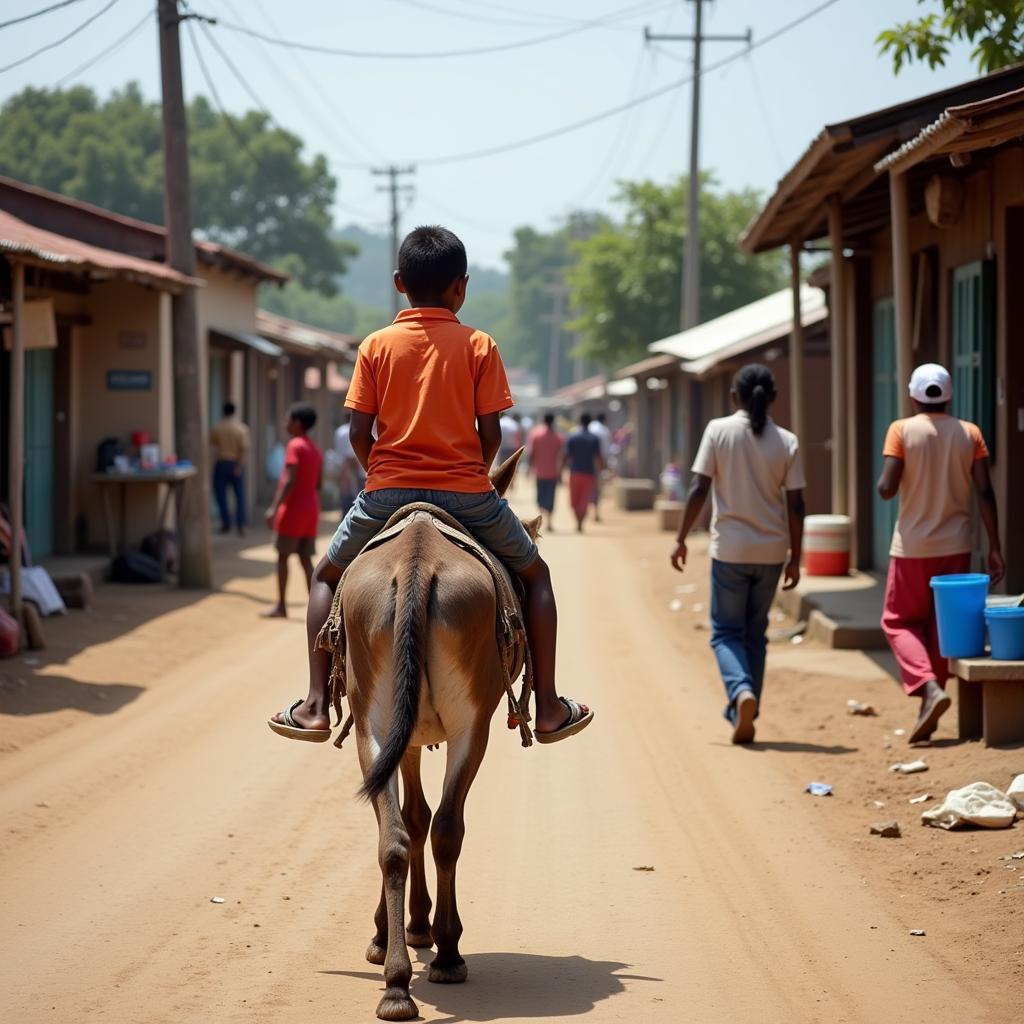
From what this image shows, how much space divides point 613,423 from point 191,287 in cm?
4645

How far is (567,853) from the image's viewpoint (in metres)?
6.79

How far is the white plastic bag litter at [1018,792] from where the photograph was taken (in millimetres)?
7090

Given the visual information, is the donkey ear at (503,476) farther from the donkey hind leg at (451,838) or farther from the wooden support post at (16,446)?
the wooden support post at (16,446)

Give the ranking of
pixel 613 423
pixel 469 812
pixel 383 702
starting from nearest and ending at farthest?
pixel 383 702, pixel 469 812, pixel 613 423

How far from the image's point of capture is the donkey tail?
4770 millimetres

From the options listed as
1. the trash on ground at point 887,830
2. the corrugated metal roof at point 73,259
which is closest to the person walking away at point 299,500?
the corrugated metal roof at point 73,259

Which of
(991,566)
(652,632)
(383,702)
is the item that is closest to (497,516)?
(383,702)

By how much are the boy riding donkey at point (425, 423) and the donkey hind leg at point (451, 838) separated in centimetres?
71

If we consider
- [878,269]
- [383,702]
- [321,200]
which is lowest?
[383,702]

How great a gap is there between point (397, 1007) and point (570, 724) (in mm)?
1484

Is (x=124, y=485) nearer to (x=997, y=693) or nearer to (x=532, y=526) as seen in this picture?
(x=997, y=693)

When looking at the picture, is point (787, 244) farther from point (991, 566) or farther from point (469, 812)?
point (469, 812)

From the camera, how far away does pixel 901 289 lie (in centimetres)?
1072

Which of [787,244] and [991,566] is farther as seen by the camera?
[787,244]
